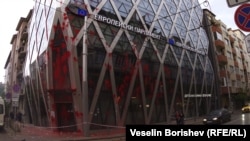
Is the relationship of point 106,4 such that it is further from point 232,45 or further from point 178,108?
point 232,45

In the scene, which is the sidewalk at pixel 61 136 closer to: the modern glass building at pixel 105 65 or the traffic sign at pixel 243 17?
the modern glass building at pixel 105 65

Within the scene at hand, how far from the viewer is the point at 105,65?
28.1 metres

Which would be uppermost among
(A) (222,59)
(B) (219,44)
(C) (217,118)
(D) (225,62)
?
(B) (219,44)

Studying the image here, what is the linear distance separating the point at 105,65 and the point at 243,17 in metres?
22.4

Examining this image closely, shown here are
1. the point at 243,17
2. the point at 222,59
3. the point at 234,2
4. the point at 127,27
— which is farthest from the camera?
the point at 222,59

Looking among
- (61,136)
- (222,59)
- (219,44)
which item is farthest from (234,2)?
(222,59)

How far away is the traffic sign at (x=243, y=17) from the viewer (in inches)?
238

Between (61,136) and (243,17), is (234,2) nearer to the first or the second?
(243,17)

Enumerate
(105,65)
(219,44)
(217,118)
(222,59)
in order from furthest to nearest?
(222,59)
(219,44)
(217,118)
(105,65)

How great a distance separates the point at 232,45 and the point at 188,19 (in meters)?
29.6

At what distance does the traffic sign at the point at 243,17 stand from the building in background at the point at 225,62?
147 ft

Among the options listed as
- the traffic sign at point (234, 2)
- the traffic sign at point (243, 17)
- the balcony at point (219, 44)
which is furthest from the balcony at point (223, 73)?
the traffic sign at point (234, 2)

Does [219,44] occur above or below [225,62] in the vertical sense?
above

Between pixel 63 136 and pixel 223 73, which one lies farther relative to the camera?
pixel 223 73
